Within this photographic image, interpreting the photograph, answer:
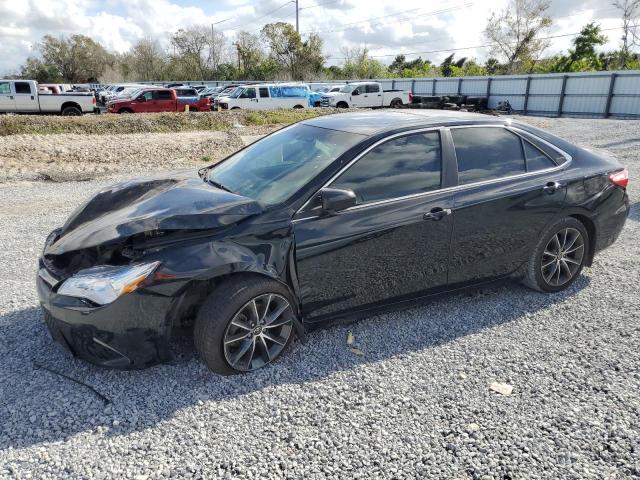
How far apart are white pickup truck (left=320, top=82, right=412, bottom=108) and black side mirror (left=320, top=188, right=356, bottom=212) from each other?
87.8 feet

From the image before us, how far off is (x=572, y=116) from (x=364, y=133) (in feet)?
89.0

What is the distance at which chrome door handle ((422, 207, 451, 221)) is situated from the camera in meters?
3.57

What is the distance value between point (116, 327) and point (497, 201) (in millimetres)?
2892

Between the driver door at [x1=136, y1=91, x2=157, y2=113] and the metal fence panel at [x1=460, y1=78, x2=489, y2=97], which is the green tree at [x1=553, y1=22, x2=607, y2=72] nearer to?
the metal fence panel at [x1=460, y1=78, x2=489, y2=97]

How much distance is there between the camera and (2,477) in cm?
234

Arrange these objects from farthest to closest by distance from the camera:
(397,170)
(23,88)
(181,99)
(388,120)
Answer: (181,99) < (23,88) < (388,120) < (397,170)

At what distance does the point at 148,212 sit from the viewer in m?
3.18

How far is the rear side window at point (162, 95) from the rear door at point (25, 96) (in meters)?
5.47

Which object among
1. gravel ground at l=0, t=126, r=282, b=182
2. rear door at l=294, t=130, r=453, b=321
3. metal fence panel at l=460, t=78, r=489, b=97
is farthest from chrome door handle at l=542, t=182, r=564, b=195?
metal fence panel at l=460, t=78, r=489, b=97

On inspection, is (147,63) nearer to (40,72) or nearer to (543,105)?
(40,72)

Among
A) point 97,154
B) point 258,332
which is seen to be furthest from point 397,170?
point 97,154

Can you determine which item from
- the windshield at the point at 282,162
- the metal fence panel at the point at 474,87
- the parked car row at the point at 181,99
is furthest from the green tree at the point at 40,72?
the windshield at the point at 282,162

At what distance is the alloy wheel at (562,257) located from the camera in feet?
13.9

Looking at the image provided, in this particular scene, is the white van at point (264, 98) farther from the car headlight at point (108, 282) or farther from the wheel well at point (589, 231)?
A: the car headlight at point (108, 282)
